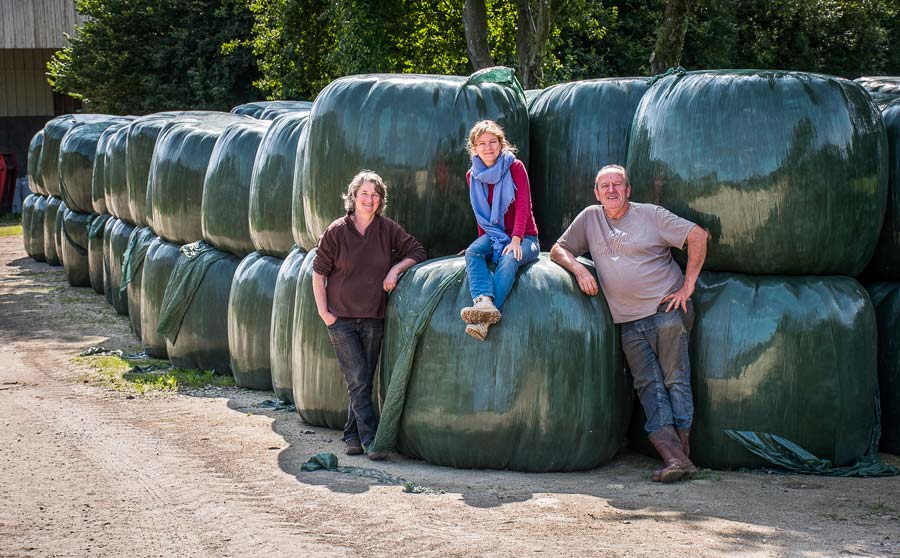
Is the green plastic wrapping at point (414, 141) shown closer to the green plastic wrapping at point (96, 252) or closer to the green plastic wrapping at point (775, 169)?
the green plastic wrapping at point (775, 169)

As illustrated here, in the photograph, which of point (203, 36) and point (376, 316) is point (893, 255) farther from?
point (203, 36)

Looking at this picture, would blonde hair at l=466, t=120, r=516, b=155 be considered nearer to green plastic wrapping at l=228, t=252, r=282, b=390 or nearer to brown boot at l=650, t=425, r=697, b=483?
brown boot at l=650, t=425, r=697, b=483

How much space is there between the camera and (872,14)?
88.5ft

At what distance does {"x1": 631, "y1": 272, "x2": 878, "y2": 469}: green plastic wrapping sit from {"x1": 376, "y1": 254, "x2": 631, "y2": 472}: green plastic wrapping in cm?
52

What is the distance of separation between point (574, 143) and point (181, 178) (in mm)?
4117

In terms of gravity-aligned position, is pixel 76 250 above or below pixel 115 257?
Result: below

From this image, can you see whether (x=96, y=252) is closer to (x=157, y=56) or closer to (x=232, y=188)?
(x=232, y=188)

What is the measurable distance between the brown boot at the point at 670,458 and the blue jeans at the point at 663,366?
Result: 0.16 feet

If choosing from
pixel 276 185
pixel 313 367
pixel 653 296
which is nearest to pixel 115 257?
pixel 276 185

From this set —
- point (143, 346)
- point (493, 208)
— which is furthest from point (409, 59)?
point (493, 208)

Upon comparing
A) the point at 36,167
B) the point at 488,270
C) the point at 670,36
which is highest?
the point at 670,36

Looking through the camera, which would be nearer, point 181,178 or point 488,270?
point 488,270

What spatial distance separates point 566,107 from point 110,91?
21.0m

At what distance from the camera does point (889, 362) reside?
6695 mm
